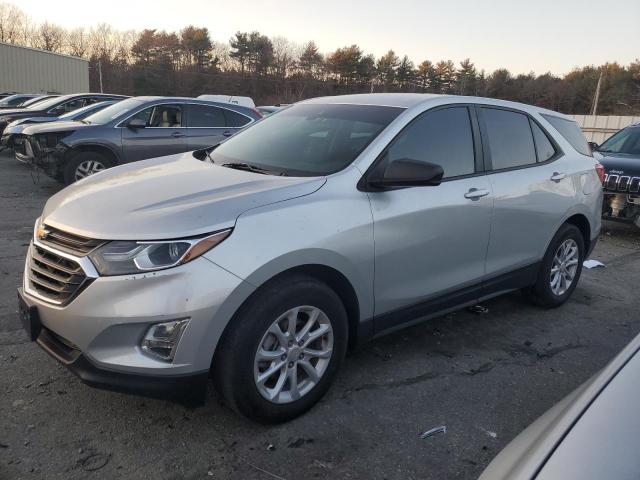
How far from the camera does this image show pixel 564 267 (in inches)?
194

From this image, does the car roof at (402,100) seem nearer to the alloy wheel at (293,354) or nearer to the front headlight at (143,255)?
the alloy wheel at (293,354)

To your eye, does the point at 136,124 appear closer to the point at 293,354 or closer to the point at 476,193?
the point at 476,193

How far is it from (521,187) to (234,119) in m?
6.86

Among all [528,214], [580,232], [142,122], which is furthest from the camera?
[142,122]

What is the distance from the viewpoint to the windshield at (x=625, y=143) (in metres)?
8.88

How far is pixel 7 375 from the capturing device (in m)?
3.26

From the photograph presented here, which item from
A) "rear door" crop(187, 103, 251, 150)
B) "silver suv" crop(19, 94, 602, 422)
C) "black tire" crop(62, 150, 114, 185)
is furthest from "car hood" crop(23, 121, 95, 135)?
"silver suv" crop(19, 94, 602, 422)

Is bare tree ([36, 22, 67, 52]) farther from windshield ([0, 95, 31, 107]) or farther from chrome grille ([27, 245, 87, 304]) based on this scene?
chrome grille ([27, 245, 87, 304])

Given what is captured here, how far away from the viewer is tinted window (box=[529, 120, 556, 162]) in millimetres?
4547

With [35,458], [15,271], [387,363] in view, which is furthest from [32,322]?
[15,271]

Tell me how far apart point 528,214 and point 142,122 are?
270 inches

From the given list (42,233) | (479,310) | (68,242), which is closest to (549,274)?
(479,310)

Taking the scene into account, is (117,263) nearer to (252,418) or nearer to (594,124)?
(252,418)

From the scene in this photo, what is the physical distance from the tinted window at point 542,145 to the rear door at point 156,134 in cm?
635
